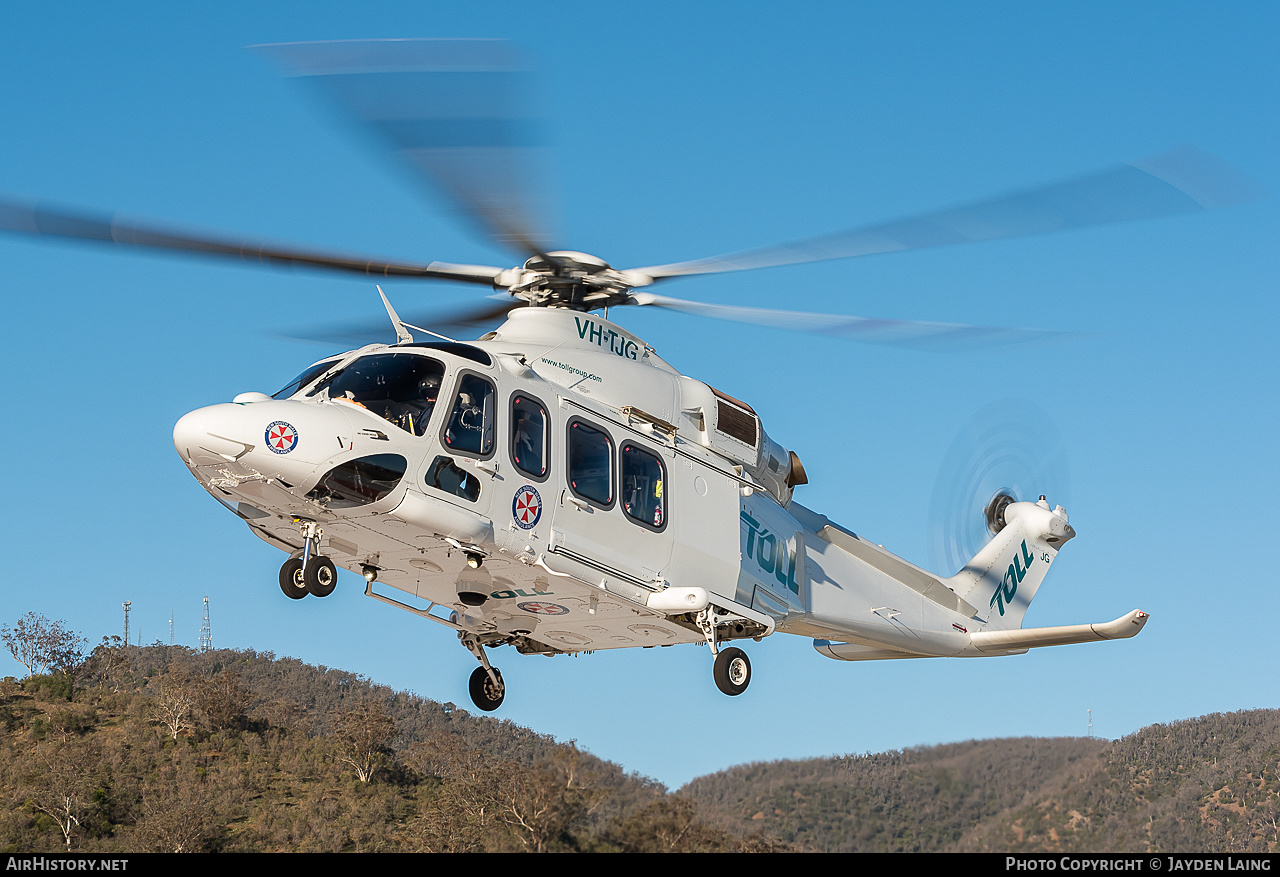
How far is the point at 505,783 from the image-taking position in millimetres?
34625

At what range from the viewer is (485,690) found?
1573cm

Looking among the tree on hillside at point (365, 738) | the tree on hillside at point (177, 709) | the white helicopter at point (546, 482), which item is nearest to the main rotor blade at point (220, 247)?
the white helicopter at point (546, 482)

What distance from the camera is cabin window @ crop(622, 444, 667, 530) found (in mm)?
13883

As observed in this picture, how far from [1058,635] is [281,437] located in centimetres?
1013

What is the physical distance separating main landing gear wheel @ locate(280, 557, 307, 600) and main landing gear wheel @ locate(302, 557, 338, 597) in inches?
2.0

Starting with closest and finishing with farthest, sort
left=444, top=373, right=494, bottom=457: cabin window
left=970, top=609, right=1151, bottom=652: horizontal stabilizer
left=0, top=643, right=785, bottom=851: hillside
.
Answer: left=444, top=373, right=494, bottom=457: cabin window < left=970, top=609, right=1151, bottom=652: horizontal stabilizer < left=0, top=643, right=785, bottom=851: hillside

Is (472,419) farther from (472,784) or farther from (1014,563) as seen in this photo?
(472,784)

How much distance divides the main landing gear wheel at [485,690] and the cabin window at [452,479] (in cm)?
394

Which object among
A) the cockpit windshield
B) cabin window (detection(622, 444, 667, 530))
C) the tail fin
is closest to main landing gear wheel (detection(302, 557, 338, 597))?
the cockpit windshield

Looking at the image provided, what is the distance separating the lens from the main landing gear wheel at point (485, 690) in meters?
15.7

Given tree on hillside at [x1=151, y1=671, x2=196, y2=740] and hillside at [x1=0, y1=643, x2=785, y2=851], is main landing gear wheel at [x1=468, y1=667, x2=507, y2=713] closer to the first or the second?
hillside at [x1=0, y1=643, x2=785, y2=851]

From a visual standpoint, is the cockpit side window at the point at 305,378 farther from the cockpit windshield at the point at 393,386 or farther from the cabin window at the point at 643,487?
the cabin window at the point at 643,487
